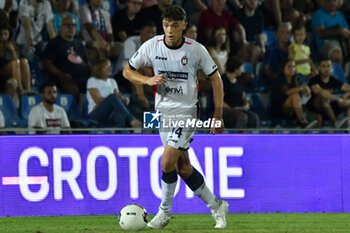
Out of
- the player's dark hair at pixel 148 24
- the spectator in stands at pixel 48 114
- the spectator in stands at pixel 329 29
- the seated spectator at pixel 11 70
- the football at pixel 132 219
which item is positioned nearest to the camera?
the football at pixel 132 219

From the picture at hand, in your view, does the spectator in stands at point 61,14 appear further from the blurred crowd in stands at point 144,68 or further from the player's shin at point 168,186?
the player's shin at point 168,186

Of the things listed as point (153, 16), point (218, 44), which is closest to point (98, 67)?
point (153, 16)

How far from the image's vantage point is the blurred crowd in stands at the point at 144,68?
941 cm

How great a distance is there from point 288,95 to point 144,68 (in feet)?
7.78

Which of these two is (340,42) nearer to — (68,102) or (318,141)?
(318,141)

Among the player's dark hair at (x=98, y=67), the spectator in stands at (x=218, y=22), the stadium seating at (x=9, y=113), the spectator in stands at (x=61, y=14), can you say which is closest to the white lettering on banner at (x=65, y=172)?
the stadium seating at (x=9, y=113)

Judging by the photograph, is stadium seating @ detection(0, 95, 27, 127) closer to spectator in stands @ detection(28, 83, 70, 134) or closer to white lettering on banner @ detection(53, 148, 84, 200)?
spectator in stands @ detection(28, 83, 70, 134)

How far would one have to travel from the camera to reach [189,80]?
6.25 metres

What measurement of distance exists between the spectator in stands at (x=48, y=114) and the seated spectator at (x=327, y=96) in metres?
3.87

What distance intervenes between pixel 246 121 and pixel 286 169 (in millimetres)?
1466

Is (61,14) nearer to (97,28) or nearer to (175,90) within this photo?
(97,28)

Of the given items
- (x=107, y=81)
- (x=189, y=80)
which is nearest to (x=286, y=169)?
(x=189, y=80)

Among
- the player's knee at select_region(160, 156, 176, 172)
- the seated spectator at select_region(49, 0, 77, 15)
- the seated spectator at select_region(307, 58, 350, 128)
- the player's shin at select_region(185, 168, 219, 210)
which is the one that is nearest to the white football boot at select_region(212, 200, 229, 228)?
the player's shin at select_region(185, 168, 219, 210)

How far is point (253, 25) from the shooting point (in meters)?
11.7
